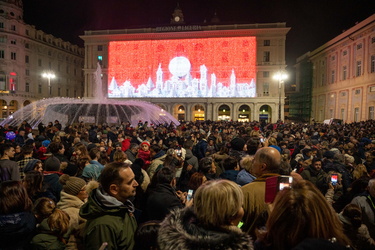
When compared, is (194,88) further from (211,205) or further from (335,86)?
(211,205)

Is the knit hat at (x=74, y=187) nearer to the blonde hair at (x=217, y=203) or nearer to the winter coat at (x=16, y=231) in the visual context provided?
the winter coat at (x=16, y=231)

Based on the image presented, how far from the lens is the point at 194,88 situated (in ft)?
164

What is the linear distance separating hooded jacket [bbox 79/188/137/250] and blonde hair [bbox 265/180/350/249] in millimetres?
1220

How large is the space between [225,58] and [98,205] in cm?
4866

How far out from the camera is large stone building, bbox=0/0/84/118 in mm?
47719

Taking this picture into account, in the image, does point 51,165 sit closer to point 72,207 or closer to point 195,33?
point 72,207

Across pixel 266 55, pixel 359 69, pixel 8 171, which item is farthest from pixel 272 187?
pixel 266 55

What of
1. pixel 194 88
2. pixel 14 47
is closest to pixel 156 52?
pixel 194 88

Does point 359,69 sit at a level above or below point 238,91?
above

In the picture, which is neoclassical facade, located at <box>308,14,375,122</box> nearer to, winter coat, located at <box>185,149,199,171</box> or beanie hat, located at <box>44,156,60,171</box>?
winter coat, located at <box>185,149,199,171</box>

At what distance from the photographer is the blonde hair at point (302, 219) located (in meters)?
1.75

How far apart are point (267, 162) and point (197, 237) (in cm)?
177

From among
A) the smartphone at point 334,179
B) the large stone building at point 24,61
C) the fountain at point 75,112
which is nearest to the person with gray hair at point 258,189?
the smartphone at point 334,179

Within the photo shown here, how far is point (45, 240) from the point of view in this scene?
288 cm
